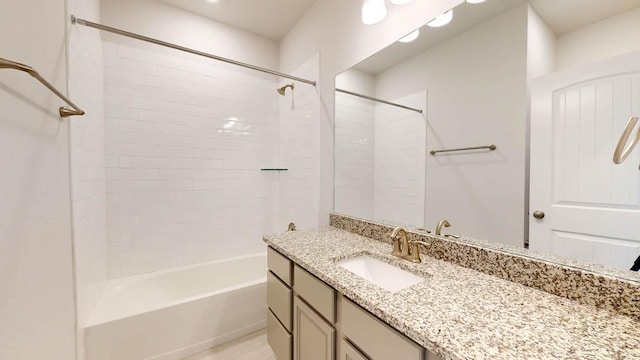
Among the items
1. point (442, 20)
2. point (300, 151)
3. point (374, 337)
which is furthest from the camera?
point (300, 151)

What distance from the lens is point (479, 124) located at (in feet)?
3.61

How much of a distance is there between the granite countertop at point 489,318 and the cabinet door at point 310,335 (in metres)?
0.22

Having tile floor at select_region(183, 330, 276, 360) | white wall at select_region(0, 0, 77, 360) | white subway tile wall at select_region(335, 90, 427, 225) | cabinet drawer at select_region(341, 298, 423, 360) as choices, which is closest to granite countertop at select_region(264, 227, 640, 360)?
cabinet drawer at select_region(341, 298, 423, 360)

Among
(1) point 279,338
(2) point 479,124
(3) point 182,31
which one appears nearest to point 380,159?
(2) point 479,124

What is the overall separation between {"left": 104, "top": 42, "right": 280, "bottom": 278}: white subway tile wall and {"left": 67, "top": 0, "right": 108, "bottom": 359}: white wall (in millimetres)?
130

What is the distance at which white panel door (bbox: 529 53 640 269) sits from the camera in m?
0.71

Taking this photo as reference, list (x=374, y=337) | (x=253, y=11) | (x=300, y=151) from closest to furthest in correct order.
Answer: (x=374, y=337) → (x=253, y=11) → (x=300, y=151)

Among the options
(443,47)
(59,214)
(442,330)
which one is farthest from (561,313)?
(59,214)

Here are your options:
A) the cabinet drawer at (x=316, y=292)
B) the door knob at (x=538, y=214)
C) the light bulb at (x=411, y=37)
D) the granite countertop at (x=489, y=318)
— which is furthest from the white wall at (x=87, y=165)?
the door knob at (x=538, y=214)

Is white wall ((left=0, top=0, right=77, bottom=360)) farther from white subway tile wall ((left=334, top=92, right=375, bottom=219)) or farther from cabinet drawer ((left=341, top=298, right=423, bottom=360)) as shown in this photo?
white subway tile wall ((left=334, top=92, right=375, bottom=219))

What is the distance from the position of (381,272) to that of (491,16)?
4.17ft

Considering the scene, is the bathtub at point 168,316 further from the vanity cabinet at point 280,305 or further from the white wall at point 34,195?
the vanity cabinet at point 280,305

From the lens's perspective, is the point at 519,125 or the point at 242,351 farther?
the point at 242,351

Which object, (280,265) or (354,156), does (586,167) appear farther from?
(280,265)
